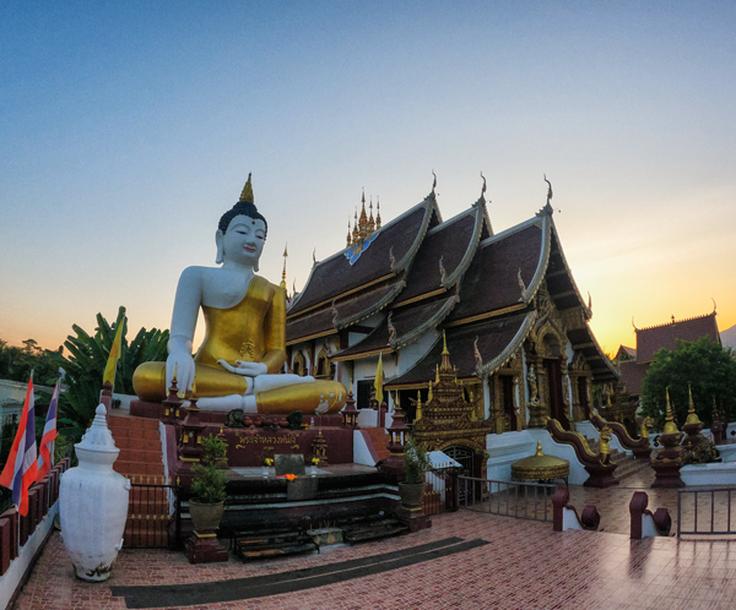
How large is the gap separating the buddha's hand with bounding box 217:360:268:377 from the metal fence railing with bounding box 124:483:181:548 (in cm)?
361

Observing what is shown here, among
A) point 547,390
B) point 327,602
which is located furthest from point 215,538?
point 547,390

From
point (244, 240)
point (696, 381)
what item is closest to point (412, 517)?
point (244, 240)

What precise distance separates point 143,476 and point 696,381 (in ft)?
71.2

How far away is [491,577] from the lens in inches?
225

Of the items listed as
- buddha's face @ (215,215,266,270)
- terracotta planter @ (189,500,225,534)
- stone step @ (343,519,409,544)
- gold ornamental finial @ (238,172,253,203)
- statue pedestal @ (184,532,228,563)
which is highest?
gold ornamental finial @ (238,172,253,203)

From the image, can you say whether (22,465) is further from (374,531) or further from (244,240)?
(244,240)

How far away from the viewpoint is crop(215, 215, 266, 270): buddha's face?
35.3 feet

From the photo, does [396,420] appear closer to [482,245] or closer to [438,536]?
[438,536]

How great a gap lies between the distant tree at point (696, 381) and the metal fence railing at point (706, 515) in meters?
11.6

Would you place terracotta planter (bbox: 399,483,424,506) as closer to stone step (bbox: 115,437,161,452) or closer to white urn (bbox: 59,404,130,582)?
stone step (bbox: 115,437,161,452)

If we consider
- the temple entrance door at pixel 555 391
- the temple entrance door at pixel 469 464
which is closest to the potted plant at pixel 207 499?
the temple entrance door at pixel 469 464

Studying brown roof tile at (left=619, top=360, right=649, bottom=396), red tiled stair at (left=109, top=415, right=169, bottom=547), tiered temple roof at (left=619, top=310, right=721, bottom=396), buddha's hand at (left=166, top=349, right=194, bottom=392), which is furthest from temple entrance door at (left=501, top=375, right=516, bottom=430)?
brown roof tile at (left=619, top=360, right=649, bottom=396)

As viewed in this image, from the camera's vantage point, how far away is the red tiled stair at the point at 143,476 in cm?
634

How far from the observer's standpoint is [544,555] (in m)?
6.64
